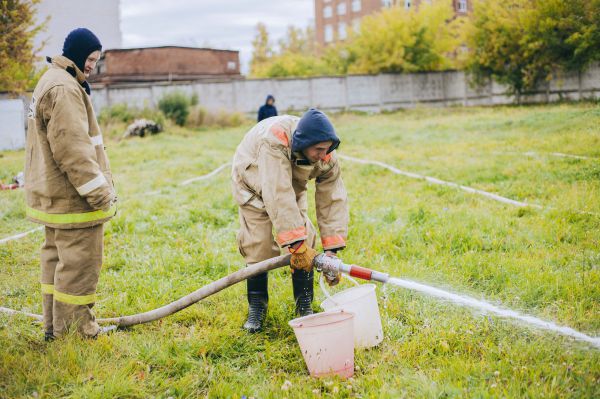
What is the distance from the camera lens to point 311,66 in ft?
127

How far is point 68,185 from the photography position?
3.48m

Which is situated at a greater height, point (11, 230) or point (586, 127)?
point (586, 127)

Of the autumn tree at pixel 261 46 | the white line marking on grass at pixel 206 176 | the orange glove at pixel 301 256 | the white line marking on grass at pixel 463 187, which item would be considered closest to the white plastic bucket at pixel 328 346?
the orange glove at pixel 301 256

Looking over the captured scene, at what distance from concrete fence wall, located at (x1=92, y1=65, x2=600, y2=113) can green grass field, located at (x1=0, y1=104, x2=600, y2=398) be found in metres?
17.6

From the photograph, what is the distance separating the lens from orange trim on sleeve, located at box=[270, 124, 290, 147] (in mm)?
3529

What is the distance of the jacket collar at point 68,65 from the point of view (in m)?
3.53

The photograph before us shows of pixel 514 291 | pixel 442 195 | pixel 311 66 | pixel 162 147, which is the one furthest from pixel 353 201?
pixel 311 66

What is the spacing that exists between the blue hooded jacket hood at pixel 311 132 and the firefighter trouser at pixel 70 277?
5.01 feet

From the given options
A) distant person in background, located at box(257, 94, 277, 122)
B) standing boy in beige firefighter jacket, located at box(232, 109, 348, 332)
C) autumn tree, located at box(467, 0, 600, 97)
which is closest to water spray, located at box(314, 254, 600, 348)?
standing boy in beige firefighter jacket, located at box(232, 109, 348, 332)

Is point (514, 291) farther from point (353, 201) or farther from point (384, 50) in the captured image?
point (384, 50)

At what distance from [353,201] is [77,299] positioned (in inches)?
190

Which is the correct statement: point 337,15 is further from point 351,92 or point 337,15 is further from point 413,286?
point 413,286

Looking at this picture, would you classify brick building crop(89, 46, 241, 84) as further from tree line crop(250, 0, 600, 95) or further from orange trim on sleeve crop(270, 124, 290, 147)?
orange trim on sleeve crop(270, 124, 290, 147)

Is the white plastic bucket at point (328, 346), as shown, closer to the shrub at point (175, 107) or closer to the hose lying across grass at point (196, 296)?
the hose lying across grass at point (196, 296)
